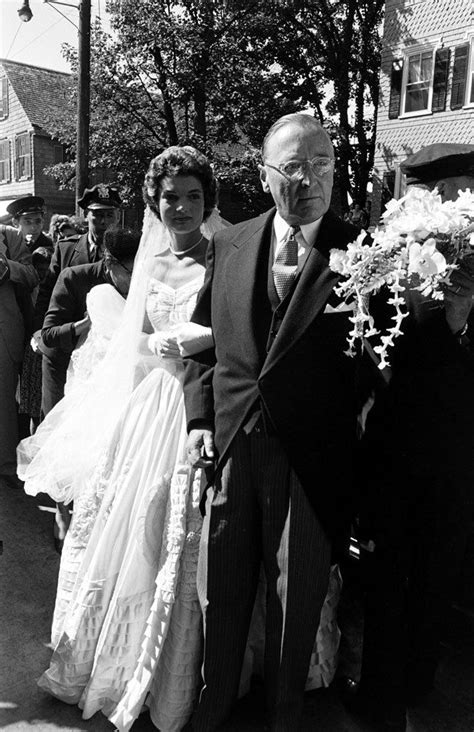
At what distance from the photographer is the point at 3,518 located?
4.13 meters

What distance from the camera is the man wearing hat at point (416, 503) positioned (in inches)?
79.6

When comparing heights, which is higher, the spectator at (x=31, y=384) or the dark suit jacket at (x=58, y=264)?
the dark suit jacket at (x=58, y=264)

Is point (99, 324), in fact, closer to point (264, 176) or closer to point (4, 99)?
point (264, 176)

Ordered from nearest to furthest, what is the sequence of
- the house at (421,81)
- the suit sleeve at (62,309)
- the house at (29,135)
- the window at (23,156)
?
the suit sleeve at (62,309) < the house at (421,81) < the house at (29,135) < the window at (23,156)

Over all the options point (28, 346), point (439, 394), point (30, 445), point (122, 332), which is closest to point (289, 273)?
point (439, 394)

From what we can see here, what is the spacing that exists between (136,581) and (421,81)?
723 inches

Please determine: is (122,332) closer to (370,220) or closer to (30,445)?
(30,445)

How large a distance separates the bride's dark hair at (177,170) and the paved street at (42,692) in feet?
6.31

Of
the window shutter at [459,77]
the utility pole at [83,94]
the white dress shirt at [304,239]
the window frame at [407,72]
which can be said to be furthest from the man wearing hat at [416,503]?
the window frame at [407,72]

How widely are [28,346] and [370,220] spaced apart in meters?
15.7

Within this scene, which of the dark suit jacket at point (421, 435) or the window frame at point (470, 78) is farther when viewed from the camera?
the window frame at point (470, 78)

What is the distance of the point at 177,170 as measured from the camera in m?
2.61

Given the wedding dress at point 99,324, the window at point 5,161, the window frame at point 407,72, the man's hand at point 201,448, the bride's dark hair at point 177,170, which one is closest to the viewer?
the man's hand at point 201,448

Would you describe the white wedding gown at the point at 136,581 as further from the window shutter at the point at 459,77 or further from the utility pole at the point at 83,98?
the window shutter at the point at 459,77
